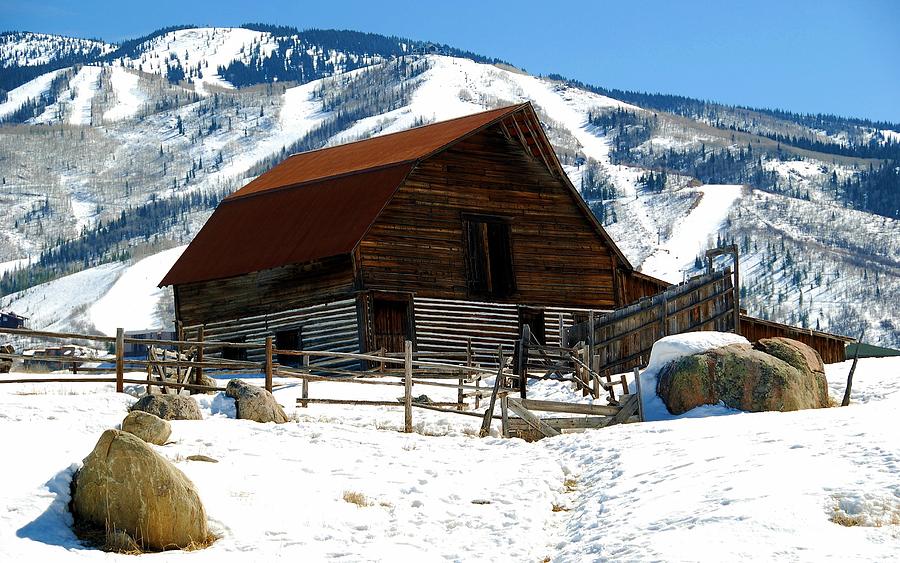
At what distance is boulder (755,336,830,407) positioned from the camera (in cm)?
2494

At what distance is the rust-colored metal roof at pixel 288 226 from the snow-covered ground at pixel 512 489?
17224 millimetres

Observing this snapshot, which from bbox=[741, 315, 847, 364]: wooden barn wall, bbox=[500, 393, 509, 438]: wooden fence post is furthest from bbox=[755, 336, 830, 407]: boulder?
bbox=[741, 315, 847, 364]: wooden barn wall

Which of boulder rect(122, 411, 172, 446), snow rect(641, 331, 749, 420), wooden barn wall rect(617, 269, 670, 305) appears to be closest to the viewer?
boulder rect(122, 411, 172, 446)

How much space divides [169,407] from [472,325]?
19.9 m

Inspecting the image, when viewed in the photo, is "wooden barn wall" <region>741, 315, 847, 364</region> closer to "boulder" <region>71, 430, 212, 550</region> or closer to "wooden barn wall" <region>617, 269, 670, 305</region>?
"wooden barn wall" <region>617, 269, 670, 305</region>

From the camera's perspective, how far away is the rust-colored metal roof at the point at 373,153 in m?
43.1

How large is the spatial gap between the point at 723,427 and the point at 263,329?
79.8ft

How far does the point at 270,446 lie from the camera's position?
20.7 metres

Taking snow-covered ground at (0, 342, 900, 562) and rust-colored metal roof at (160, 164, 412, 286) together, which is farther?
rust-colored metal roof at (160, 164, 412, 286)

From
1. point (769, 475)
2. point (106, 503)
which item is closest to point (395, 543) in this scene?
point (106, 503)

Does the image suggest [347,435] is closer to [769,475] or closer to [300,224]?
[769,475]

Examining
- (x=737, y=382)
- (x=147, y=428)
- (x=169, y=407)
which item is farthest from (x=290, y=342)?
(x=147, y=428)

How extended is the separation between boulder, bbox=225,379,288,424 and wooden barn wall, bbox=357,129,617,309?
1477cm

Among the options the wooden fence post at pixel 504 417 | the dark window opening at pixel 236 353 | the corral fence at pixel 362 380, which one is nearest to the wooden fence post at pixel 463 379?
the corral fence at pixel 362 380
